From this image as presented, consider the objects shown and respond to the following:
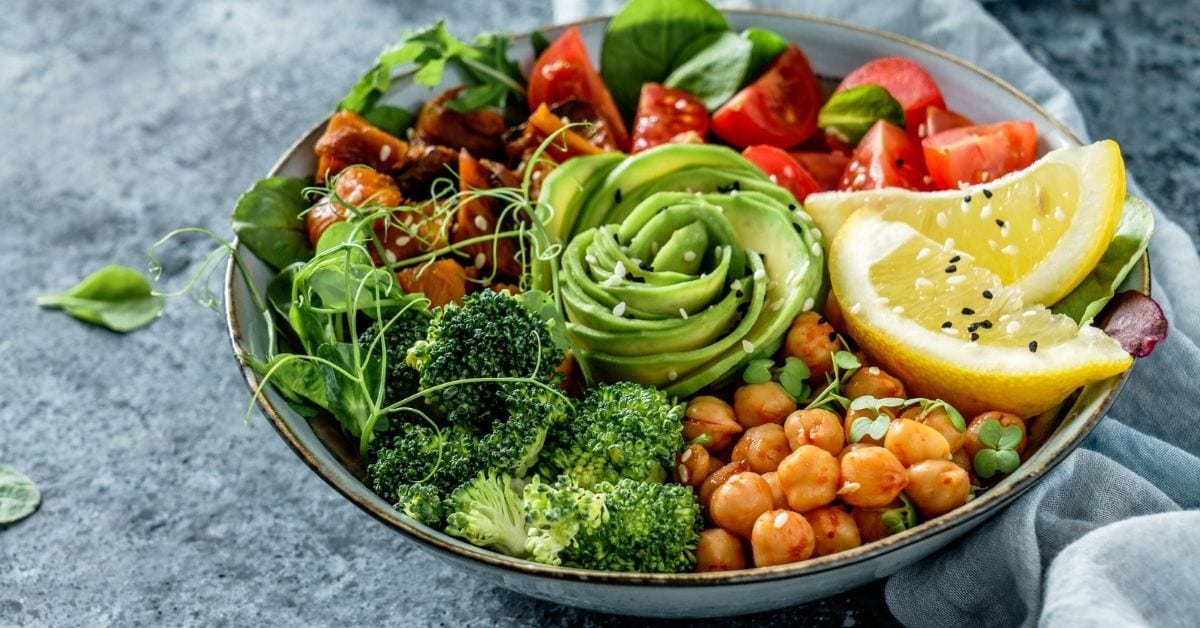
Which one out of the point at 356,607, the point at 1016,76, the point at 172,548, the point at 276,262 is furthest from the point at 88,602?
the point at 1016,76

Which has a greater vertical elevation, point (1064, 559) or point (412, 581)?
point (1064, 559)

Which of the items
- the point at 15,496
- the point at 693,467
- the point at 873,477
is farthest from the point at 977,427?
the point at 15,496

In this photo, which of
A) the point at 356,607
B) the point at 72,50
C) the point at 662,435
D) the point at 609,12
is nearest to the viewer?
the point at 662,435

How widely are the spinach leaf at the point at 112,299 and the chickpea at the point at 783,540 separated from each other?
186 cm

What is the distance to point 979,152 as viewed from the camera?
2.64 meters

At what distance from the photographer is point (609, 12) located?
3590 millimetres

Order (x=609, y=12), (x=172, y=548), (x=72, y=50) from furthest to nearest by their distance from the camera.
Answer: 1. (x=72, y=50)
2. (x=609, y=12)
3. (x=172, y=548)

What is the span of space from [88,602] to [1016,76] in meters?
2.68

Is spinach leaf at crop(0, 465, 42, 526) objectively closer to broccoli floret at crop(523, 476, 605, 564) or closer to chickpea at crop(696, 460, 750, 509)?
broccoli floret at crop(523, 476, 605, 564)

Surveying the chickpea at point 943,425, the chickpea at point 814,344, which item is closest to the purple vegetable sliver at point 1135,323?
the chickpea at point 943,425

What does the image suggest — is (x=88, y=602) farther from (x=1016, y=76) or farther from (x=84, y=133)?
(x=1016, y=76)

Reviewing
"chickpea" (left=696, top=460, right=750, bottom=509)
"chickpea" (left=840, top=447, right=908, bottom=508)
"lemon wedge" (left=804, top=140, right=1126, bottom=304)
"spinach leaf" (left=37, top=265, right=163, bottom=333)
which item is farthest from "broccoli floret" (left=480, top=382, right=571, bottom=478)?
"spinach leaf" (left=37, top=265, right=163, bottom=333)

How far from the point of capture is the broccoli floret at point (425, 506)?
2.09 m

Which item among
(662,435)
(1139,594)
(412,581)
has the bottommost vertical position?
(412,581)
